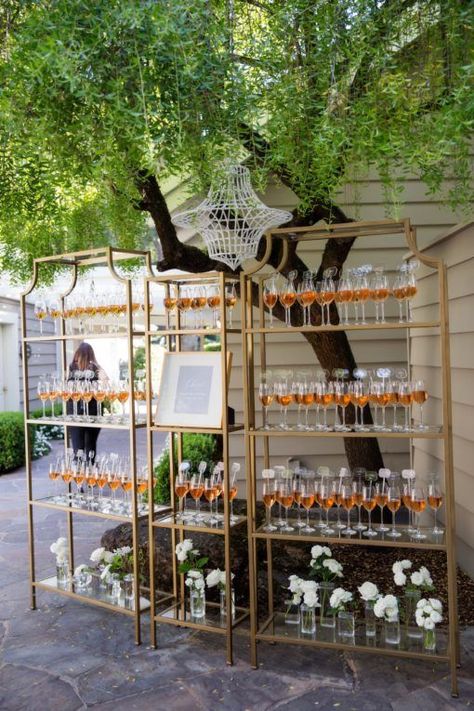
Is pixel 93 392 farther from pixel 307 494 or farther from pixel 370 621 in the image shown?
pixel 370 621

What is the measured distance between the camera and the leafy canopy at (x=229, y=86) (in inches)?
110

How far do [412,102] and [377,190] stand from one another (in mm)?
3083

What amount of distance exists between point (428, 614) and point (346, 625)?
434 mm

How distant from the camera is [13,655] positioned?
3.51 meters

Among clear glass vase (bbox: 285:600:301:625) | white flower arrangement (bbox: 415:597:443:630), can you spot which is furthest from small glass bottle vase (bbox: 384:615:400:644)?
clear glass vase (bbox: 285:600:301:625)

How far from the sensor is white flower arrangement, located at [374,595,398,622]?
10.9ft

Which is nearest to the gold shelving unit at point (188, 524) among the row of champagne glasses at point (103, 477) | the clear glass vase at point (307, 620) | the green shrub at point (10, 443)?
the row of champagne glasses at point (103, 477)

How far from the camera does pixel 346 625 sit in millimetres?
3465

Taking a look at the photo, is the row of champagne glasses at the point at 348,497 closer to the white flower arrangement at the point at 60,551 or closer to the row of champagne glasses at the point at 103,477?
the row of champagne glasses at the point at 103,477

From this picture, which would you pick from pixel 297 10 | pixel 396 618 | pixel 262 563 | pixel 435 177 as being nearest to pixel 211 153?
pixel 297 10

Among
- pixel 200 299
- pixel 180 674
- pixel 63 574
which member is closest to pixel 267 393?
pixel 200 299

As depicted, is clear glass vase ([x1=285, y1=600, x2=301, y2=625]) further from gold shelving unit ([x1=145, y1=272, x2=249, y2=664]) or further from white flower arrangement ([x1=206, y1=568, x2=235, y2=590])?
white flower arrangement ([x1=206, y1=568, x2=235, y2=590])

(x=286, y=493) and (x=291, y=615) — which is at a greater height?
(x=286, y=493)

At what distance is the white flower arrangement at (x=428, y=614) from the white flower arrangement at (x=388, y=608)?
0.11 meters
